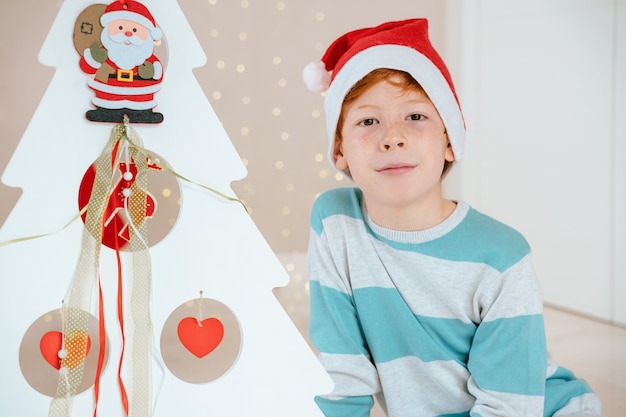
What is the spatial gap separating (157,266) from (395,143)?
0.39 metres

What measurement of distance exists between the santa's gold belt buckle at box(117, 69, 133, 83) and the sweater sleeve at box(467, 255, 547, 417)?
0.58 metres

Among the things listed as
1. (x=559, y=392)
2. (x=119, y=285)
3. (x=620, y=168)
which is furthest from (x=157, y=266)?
(x=620, y=168)

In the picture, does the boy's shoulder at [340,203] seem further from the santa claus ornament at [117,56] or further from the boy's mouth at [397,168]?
the santa claus ornament at [117,56]

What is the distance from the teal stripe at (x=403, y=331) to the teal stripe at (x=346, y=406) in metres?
0.07

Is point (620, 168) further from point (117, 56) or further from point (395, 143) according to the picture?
point (117, 56)

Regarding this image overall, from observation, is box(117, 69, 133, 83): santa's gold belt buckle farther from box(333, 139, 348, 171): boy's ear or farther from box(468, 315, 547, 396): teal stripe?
box(468, 315, 547, 396): teal stripe

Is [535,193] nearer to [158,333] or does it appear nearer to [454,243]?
[454,243]

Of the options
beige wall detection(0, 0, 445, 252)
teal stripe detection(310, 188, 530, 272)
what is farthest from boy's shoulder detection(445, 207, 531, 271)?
beige wall detection(0, 0, 445, 252)

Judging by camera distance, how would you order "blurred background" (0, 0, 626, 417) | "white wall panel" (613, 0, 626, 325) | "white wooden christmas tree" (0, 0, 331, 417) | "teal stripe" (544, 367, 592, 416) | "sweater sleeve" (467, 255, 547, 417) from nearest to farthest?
"white wooden christmas tree" (0, 0, 331, 417) → "sweater sleeve" (467, 255, 547, 417) → "teal stripe" (544, 367, 592, 416) → "blurred background" (0, 0, 626, 417) → "white wall panel" (613, 0, 626, 325)

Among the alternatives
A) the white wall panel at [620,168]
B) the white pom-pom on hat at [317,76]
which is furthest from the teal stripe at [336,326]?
the white wall panel at [620,168]

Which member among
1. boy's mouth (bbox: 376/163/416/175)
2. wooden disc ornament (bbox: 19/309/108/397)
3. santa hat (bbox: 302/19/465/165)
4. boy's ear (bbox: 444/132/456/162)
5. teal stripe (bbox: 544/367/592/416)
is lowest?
wooden disc ornament (bbox: 19/309/108/397)

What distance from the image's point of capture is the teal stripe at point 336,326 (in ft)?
3.71

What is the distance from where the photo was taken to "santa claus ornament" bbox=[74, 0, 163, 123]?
824mm

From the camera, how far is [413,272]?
1112mm
